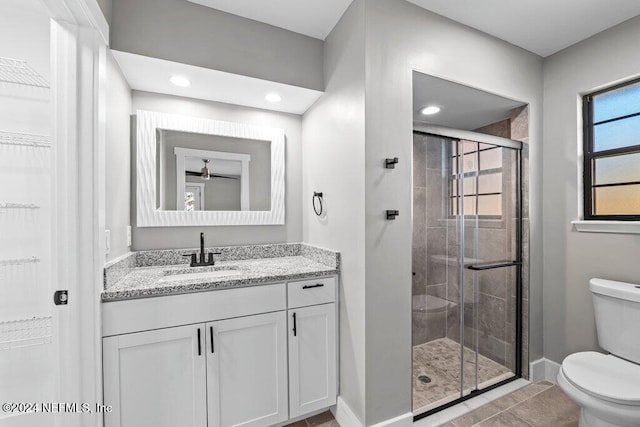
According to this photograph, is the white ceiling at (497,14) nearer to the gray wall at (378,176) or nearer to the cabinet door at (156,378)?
the gray wall at (378,176)

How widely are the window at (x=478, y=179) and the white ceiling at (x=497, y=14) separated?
769mm

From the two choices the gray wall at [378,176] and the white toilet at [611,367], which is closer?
the white toilet at [611,367]

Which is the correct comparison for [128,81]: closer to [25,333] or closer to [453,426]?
[25,333]

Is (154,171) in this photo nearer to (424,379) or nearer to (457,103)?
(457,103)

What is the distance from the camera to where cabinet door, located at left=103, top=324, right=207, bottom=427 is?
1.27m

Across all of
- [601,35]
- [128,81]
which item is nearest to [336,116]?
[128,81]

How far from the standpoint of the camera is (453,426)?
1646mm

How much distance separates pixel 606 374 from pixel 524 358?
72 centimetres

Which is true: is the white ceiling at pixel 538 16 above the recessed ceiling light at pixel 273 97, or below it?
above

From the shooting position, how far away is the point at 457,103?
6.99 ft

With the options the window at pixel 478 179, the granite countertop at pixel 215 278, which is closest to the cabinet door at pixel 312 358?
the granite countertop at pixel 215 278

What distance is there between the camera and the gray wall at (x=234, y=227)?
1880 mm

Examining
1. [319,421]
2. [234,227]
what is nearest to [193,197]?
[234,227]

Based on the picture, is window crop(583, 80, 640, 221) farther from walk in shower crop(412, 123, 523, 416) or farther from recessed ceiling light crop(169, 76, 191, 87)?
recessed ceiling light crop(169, 76, 191, 87)
